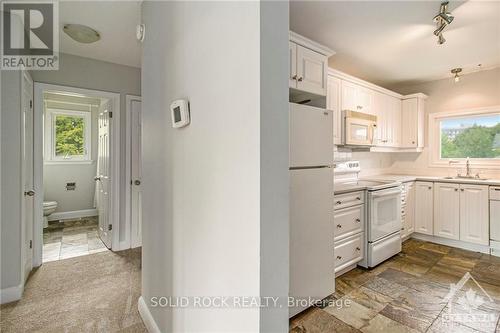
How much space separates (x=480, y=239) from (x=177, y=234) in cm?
394

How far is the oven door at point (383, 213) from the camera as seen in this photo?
8.88ft

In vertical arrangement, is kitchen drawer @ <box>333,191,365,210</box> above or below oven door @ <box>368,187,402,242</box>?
above

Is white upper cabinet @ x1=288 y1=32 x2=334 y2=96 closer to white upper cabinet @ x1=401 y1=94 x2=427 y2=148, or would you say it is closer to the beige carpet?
the beige carpet

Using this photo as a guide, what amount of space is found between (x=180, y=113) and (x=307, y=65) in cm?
153

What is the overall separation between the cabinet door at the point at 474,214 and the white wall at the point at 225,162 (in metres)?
3.70

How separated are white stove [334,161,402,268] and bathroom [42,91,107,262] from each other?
13.2 ft

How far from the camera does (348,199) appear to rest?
254 cm

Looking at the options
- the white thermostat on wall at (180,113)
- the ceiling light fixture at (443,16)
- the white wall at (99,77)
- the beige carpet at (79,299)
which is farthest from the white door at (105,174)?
the ceiling light fixture at (443,16)

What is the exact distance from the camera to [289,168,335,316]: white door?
1.88 m

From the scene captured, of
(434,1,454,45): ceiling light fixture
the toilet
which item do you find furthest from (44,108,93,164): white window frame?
(434,1,454,45): ceiling light fixture

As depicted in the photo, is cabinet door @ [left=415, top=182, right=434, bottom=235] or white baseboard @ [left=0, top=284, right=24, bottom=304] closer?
white baseboard @ [left=0, top=284, right=24, bottom=304]

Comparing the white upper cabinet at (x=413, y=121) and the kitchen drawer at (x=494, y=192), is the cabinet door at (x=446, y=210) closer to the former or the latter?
the kitchen drawer at (x=494, y=192)

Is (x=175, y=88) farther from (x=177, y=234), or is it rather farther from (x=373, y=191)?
(x=373, y=191)

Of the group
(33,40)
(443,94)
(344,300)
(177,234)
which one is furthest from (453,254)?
(33,40)
